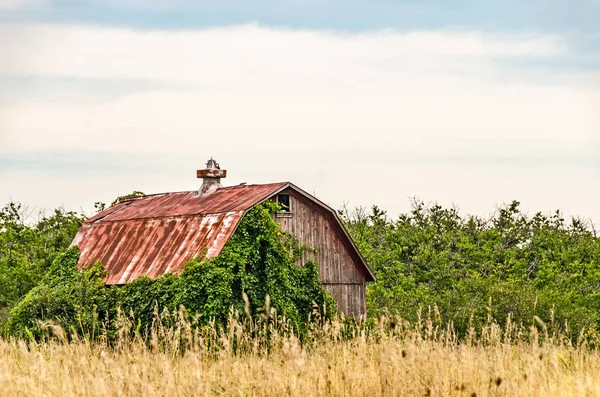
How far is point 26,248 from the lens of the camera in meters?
31.5

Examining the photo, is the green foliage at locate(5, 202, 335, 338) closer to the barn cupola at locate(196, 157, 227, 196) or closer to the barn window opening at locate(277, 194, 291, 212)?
the barn window opening at locate(277, 194, 291, 212)

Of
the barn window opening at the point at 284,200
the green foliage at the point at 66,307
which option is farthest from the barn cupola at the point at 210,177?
the green foliage at the point at 66,307

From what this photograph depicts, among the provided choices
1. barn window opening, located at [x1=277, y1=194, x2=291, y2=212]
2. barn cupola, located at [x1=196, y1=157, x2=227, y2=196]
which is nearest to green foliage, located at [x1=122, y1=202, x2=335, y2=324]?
barn window opening, located at [x1=277, y1=194, x2=291, y2=212]

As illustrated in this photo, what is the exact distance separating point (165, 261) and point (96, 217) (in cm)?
586

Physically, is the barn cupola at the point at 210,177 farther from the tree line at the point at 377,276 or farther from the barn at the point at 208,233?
the tree line at the point at 377,276

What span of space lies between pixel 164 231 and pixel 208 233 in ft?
6.80

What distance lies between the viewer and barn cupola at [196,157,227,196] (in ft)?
87.0

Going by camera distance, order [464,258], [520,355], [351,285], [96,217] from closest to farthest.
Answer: [520,355]
[351,285]
[96,217]
[464,258]

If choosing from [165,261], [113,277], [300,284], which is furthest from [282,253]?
[113,277]

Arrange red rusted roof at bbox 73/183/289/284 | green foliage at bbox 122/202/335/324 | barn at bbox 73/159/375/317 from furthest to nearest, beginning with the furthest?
barn at bbox 73/159/375/317, red rusted roof at bbox 73/183/289/284, green foliage at bbox 122/202/335/324

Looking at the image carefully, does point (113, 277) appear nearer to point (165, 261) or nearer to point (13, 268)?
point (165, 261)

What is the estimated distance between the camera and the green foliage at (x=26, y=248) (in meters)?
29.2

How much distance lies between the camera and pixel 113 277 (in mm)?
23922

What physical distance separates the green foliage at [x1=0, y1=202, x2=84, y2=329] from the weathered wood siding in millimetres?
8557
